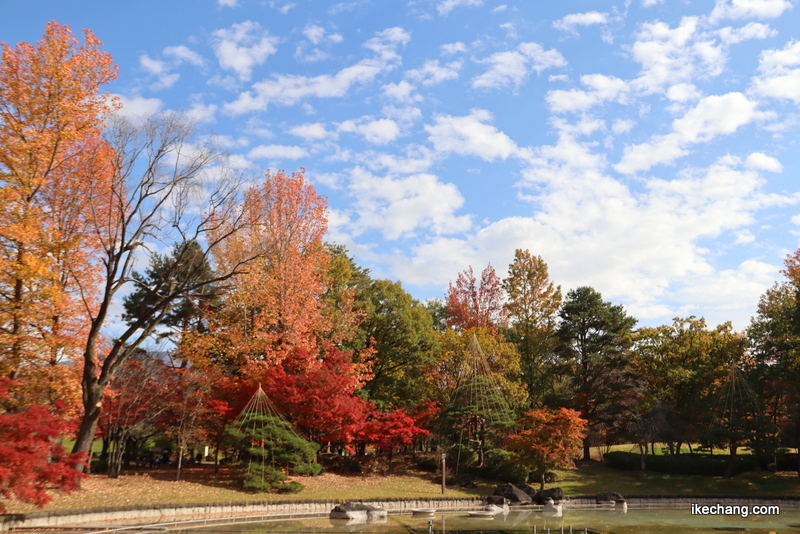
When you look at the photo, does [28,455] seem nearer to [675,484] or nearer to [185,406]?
[185,406]

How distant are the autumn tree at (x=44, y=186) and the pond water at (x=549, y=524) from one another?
650 cm

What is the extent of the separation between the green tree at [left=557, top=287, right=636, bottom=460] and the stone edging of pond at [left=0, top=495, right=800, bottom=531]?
8057 mm

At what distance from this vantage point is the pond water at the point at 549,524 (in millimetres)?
13641

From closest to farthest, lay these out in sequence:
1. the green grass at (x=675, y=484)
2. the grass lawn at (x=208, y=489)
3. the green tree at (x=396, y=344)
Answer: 1. the grass lawn at (x=208, y=489)
2. the green grass at (x=675, y=484)
3. the green tree at (x=396, y=344)

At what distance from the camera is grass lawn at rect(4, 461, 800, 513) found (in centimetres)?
1502

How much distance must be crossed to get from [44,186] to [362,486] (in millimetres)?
15101

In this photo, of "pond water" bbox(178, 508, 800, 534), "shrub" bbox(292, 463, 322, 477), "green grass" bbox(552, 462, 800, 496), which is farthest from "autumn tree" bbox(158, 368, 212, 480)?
"green grass" bbox(552, 462, 800, 496)

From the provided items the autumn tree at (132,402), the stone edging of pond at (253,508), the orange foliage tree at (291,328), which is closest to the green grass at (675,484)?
the stone edging of pond at (253,508)

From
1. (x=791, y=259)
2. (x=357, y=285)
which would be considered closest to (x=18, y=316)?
(x=357, y=285)

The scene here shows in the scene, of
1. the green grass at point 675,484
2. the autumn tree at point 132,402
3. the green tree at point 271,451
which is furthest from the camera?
the green grass at point 675,484

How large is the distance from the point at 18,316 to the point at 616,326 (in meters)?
28.2

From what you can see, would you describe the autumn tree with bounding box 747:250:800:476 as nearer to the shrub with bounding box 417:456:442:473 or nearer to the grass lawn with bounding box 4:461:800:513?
the grass lawn with bounding box 4:461:800:513
